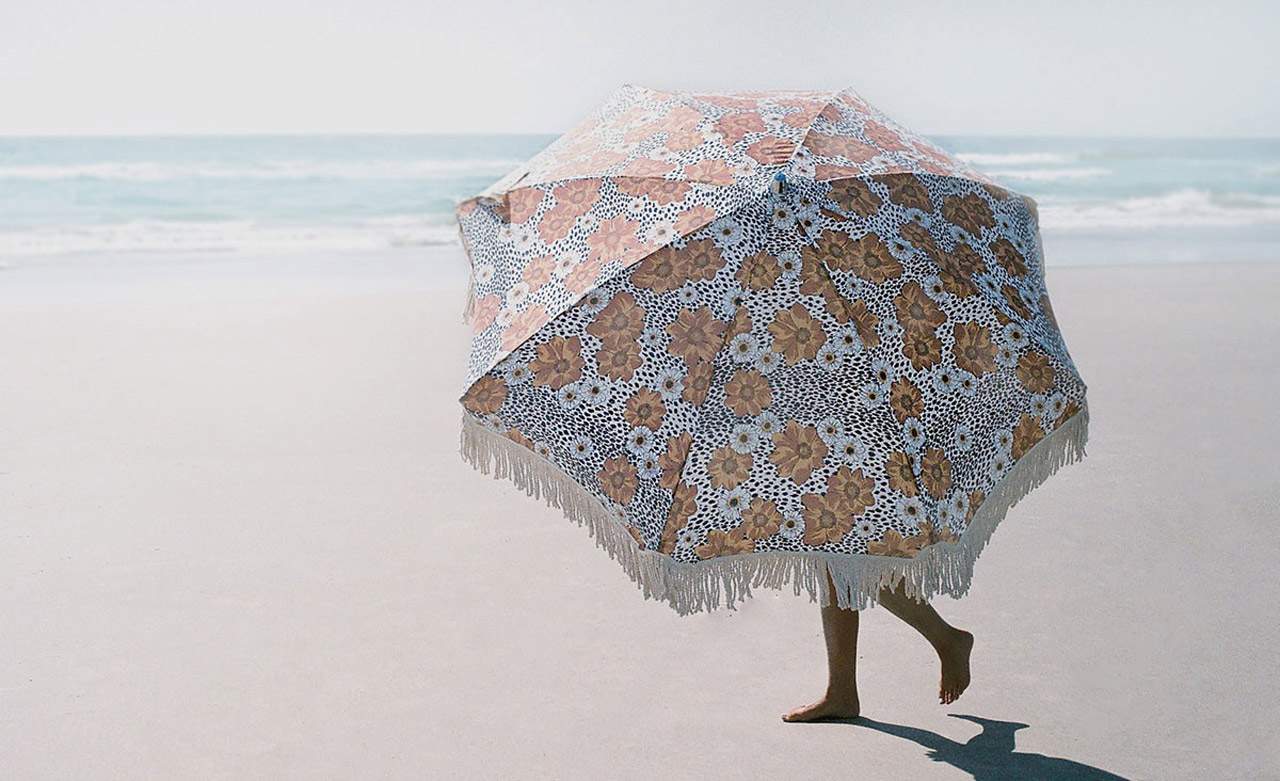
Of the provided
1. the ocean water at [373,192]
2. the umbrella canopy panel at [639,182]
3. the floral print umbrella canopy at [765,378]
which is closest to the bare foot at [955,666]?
the floral print umbrella canopy at [765,378]

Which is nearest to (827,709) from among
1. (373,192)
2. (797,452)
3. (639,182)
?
(797,452)

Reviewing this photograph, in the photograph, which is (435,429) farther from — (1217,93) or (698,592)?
(1217,93)

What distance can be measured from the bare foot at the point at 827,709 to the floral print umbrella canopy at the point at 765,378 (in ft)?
2.19

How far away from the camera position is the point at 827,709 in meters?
3.37

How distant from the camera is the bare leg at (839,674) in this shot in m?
3.24

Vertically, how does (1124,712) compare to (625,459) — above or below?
below

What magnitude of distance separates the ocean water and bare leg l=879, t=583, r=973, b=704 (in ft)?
34.9

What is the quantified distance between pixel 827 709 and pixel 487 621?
1121mm

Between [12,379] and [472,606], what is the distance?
388 cm

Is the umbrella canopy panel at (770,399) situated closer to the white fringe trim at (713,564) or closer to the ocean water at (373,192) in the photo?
the white fringe trim at (713,564)

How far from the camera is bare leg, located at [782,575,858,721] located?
3.24 metres

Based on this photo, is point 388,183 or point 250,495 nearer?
point 250,495

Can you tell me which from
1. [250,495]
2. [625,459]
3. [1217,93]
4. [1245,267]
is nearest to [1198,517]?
[625,459]

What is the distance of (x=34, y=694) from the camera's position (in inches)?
136
